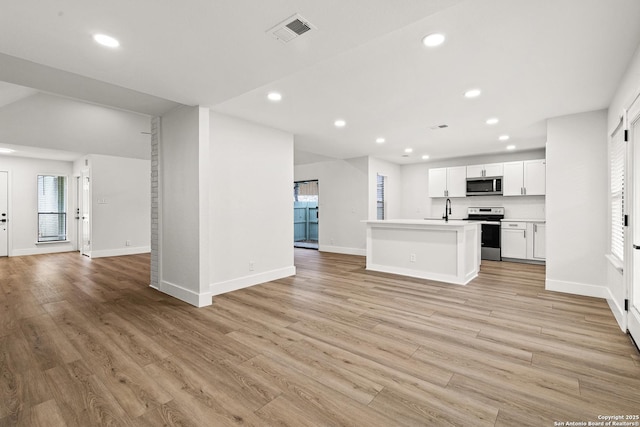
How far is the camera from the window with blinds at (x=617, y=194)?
3162 mm

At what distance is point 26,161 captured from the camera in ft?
25.3

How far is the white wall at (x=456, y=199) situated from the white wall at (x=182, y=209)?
6.57 meters

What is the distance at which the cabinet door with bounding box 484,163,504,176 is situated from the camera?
7.01 metres

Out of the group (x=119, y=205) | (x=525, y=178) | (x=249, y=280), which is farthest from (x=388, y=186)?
(x=119, y=205)

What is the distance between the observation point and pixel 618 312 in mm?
3166

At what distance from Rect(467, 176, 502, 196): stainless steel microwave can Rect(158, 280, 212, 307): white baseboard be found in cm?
657

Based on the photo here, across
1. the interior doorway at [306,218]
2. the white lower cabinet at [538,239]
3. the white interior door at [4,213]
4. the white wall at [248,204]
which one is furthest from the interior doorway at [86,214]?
the white lower cabinet at [538,239]

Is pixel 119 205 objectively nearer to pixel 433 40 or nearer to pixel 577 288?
pixel 433 40

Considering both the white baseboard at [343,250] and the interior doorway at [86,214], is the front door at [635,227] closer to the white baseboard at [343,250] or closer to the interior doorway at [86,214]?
the white baseboard at [343,250]

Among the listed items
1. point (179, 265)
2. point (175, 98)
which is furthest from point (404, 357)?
point (175, 98)

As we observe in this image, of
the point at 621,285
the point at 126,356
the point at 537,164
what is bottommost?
the point at 126,356

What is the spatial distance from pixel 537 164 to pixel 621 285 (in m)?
4.27

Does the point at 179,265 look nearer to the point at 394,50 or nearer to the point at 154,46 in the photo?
the point at 154,46

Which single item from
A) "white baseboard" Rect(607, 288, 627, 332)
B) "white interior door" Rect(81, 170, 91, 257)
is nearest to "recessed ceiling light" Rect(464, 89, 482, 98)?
"white baseboard" Rect(607, 288, 627, 332)
